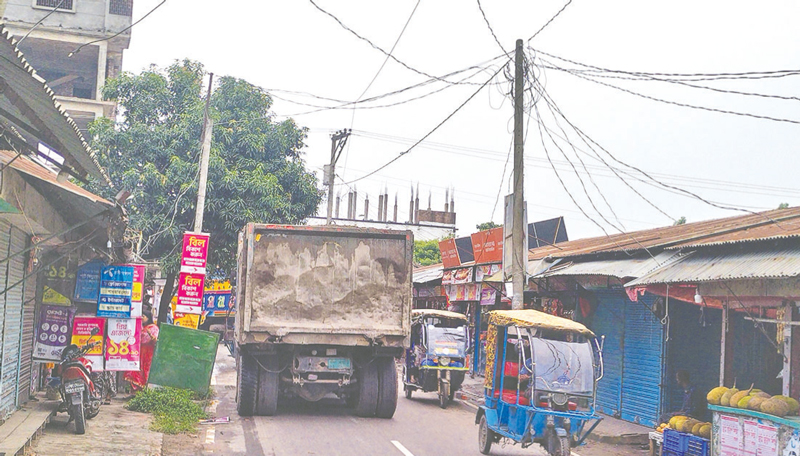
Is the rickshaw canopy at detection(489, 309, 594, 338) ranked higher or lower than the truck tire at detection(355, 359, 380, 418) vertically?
higher

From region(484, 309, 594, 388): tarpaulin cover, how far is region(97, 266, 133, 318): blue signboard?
6825mm

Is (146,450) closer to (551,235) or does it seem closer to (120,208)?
(120,208)

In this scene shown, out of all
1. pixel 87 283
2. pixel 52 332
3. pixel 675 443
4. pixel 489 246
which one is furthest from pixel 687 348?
pixel 52 332

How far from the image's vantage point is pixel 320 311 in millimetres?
13438

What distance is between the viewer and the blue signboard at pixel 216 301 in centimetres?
2710

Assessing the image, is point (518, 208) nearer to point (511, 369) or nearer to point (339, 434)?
point (511, 369)

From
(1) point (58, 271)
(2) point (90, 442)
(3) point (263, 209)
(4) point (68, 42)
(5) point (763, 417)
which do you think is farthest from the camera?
(4) point (68, 42)

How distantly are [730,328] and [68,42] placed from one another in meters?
23.7

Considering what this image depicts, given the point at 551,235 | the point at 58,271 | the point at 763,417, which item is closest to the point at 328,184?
the point at 551,235

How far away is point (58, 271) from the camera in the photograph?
14.0m

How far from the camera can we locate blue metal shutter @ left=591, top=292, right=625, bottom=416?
16812 mm

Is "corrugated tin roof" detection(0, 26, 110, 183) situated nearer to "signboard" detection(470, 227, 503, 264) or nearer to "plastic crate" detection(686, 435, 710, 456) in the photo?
"plastic crate" detection(686, 435, 710, 456)

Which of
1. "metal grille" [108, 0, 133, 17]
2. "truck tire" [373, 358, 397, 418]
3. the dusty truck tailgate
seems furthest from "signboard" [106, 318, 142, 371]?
"metal grille" [108, 0, 133, 17]

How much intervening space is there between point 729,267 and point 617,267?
359 cm
